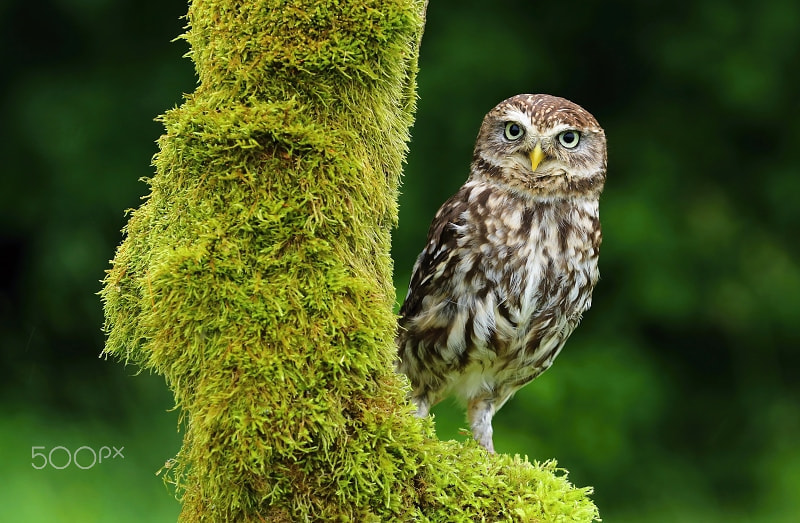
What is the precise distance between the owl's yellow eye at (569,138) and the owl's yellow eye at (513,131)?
109 mm

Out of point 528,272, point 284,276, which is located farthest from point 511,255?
point 284,276

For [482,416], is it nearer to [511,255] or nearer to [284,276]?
[511,255]

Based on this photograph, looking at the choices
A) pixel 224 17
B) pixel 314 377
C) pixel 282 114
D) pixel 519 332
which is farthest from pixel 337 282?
pixel 519 332

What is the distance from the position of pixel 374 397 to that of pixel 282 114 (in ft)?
1.92

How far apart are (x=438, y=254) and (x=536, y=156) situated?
0.38 metres

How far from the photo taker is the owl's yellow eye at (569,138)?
100.0 inches

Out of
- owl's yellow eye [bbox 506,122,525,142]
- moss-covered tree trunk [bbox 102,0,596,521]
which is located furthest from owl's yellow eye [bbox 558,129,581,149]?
moss-covered tree trunk [bbox 102,0,596,521]

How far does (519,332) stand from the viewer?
251cm

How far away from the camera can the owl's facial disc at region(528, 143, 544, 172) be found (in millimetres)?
2496

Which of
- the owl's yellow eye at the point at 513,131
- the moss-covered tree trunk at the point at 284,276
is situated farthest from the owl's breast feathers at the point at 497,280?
the moss-covered tree trunk at the point at 284,276

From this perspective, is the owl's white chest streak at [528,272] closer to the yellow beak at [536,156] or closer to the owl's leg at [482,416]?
the yellow beak at [536,156]

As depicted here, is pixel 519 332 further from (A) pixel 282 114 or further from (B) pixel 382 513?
(A) pixel 282 114

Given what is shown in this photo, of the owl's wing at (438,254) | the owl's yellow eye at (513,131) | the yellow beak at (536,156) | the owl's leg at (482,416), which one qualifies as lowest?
the owl's leg at (482,416)

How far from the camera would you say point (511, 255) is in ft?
8.06
